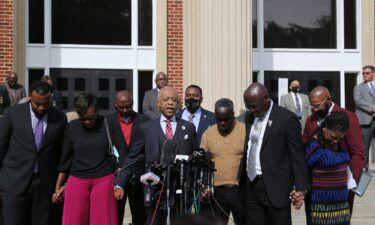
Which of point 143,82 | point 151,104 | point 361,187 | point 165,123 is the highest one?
point 143,82

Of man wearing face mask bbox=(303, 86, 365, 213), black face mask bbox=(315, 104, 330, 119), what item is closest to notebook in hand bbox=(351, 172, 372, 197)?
man wearing face mask bbox=(303, 86, 365, 213)

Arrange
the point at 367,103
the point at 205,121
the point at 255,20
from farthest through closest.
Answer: the point at 255,20, the point at 367,103, the point at 205,121

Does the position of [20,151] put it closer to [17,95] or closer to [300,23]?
[17,95]

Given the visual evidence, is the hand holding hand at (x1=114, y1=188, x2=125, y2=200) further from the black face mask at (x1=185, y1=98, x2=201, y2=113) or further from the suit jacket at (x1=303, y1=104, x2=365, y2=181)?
the black face mask at (x1=185, y1=98, x2=201, y2=113)

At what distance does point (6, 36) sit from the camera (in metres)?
14.9

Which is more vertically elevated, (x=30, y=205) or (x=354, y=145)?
(x=354, y=145)

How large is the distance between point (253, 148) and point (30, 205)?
2.32 m

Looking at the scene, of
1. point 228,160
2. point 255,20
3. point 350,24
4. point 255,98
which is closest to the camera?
point 255,98

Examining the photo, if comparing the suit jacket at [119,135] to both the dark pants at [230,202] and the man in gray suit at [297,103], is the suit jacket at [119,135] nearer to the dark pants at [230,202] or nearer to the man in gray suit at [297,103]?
the dark pants at [230,202]

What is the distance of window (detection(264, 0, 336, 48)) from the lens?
17.0m

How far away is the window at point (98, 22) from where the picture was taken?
16.0 meters

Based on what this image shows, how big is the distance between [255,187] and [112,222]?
1550 millimetres

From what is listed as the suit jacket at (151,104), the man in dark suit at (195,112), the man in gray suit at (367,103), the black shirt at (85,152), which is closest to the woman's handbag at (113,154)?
the black shirt at (85,152)

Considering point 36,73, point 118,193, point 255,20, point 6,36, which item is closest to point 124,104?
point 118,193
